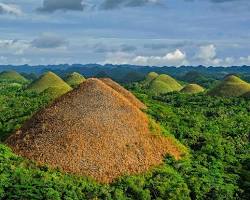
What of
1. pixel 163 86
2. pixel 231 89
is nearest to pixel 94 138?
pixel 231 89

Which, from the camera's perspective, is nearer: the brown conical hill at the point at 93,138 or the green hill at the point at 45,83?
the brown conical hill at the point at 93,138

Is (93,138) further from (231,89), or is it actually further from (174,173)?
(231,89)

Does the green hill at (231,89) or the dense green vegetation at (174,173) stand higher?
the green hill at (231,89)

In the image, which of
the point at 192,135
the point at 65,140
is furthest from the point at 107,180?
the point at 192,135

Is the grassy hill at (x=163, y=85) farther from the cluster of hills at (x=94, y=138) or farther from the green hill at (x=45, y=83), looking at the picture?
the cluster of hills at (x=94, y=138)

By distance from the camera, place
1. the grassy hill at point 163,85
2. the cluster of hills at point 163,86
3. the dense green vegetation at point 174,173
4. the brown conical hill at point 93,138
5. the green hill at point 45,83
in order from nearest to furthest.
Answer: the dense green vegetation at point 174,173 → the brown conical hill at point 93,138 → the cluster of hills at point 163,86 → the green hill at point 45,83 → the grassy hill at point 163,85

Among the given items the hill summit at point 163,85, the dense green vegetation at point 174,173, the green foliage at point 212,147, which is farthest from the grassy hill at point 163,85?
the dense green vegetation at point 174,173

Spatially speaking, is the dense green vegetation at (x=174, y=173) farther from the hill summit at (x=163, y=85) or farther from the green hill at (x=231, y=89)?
the hill summit at (x=163, y=85)

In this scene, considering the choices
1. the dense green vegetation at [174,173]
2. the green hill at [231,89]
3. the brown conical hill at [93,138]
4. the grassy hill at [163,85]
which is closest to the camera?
the dense green vegetation at [174,173]
